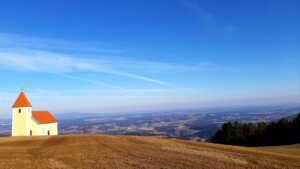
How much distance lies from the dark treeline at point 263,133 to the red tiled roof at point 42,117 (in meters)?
47.9

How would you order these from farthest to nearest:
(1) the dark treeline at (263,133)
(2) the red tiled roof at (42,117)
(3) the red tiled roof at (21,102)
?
(1) the dark treeline at (263,133), (2) the red tiled roof at (42,117), (3) the red tiled roof at (21,102)

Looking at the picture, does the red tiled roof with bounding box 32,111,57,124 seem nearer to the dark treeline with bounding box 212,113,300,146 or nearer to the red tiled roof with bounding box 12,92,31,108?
the red tiled roof with bounding box 12,92,31,108

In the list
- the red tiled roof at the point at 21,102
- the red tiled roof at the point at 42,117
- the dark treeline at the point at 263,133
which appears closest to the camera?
the red tiled roof at the point at 21,102

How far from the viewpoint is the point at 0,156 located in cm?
2442

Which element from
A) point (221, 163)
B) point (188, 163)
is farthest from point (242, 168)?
point (188, 163)

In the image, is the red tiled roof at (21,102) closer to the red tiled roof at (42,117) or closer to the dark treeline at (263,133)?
the red tiled roof at (42,117)

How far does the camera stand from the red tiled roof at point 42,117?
231 feet

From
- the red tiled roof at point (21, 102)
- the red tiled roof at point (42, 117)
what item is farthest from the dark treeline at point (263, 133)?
the red tiled roof at point (21, 102)

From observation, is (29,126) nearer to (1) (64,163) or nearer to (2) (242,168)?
(1) (64,163)

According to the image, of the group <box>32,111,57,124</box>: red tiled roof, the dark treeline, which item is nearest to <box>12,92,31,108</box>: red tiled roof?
<box>32,111,57,124</box>: red tiled roof

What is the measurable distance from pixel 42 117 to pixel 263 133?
57721mm

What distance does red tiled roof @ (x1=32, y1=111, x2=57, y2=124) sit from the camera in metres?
70.3

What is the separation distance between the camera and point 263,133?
248ft

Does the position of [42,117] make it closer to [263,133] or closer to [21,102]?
[21,102]
